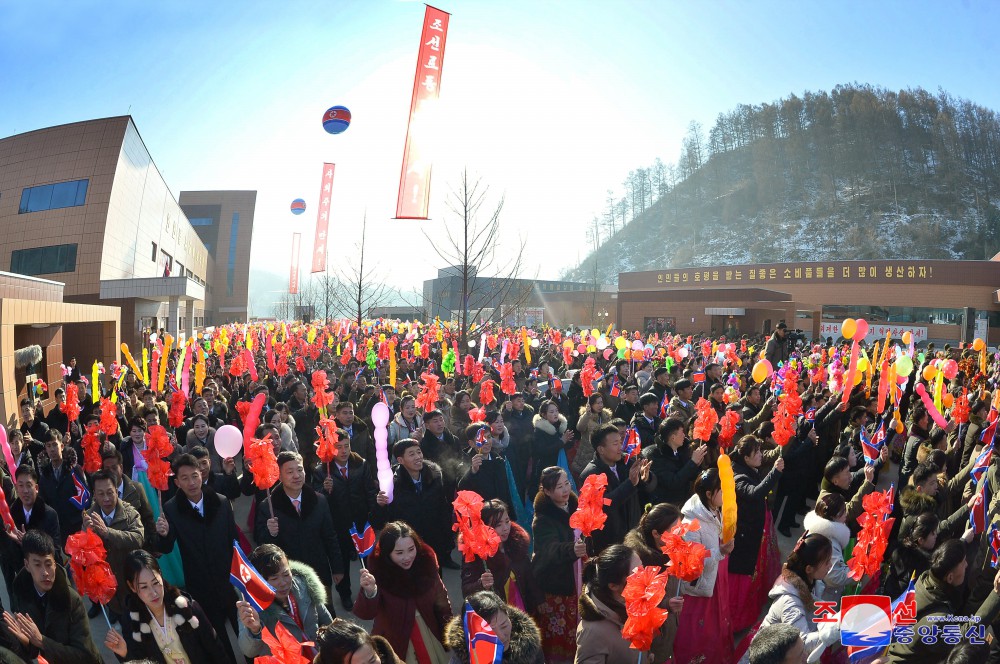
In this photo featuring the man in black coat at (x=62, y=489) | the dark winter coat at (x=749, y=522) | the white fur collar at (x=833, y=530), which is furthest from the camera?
the man in black coat at (x=62, y=489)

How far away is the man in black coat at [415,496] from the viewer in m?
5.40

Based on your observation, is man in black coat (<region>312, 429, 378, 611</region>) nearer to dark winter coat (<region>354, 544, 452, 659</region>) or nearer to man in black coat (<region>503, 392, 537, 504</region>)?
dark winter coat (<region>354, 544, 452, 659</region>)

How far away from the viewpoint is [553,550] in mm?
4246

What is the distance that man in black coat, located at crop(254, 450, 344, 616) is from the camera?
184 inches

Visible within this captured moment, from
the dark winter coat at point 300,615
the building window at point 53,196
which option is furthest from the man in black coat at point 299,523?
the building window at point 53,196

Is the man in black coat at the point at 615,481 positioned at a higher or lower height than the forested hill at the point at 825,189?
lower

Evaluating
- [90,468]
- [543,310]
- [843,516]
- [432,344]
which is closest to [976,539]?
[843,516]

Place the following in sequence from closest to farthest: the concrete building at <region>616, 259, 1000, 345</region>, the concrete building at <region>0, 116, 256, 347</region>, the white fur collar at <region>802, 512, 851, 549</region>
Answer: the white fur collar at <region>802, 512, 851, 549</region>, the concrete building at <region>0, 116, 256, 347</region>, the concrete building at <region>616, 259, 1000, 345</region>

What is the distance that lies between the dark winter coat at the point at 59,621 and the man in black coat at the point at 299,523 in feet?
4.06

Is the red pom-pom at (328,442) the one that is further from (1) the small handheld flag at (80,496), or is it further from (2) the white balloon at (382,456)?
(1) the small handheld flag at (80,496)

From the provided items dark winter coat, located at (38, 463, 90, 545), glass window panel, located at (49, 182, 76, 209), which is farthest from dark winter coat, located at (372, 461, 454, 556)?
glass window panel, located at (49, 182, 76, 209)

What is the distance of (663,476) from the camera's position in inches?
226

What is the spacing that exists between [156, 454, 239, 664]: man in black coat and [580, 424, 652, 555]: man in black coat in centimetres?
265

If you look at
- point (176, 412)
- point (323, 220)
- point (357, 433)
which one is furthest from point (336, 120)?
point (357, 433)
